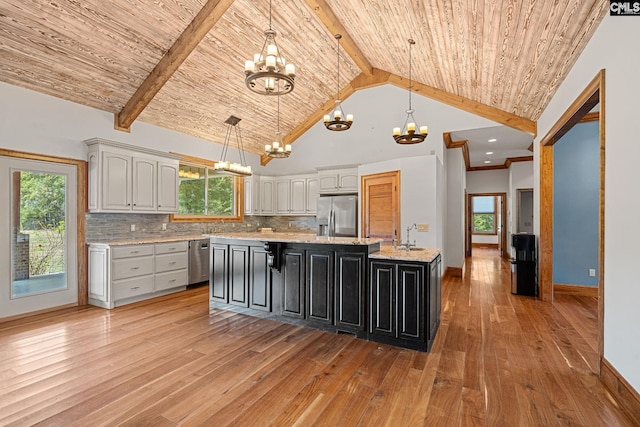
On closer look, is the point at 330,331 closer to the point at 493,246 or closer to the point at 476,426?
the point at 476,426

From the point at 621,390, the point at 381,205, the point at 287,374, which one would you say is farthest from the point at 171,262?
the point at 621,390

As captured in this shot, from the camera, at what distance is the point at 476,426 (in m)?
1.91

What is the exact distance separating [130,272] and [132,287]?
0.75ft

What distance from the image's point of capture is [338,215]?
268 inches

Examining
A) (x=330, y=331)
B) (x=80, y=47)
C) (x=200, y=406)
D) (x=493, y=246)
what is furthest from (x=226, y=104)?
(x=493, y=246)

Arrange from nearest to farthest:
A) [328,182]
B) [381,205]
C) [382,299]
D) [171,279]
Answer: [382,299], [171,279], [381,205], [328,182]

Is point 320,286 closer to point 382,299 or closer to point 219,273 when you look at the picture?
point 382,299

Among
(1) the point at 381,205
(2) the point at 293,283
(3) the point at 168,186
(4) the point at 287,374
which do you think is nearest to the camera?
(4) the point at 287,374

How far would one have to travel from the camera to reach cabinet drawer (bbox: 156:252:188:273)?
5.05 metres

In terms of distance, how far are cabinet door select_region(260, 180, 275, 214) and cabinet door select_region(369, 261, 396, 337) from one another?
5.18 metres

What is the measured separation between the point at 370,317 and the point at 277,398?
132 centimetres

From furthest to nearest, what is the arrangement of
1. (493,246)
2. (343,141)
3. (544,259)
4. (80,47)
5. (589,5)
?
(493,246), (343,141), (544,259), (80,47), (589,5)

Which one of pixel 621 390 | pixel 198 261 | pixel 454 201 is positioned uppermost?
pixel 454 201

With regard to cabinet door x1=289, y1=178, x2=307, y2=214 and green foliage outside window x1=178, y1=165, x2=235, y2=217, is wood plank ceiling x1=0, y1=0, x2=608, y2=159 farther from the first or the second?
cabinet door x1=289, y1=178, x2=307, y2=214
